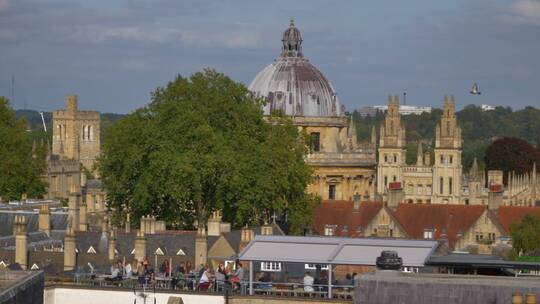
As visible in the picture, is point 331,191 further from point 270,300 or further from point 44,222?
point 270,300

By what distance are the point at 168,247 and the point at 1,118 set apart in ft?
206

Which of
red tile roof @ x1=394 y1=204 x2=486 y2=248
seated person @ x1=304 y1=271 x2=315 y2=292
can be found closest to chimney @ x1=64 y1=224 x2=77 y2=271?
seated person @ x1=304 y1=271 x2=315 y2=292

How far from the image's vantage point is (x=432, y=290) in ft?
129

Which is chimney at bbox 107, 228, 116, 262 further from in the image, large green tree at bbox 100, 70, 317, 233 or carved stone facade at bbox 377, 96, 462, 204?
carved stone facade at bbox 377, 96, 462, 204

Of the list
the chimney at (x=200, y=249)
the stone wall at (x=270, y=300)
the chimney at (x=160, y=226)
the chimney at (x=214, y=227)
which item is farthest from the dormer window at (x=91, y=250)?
the stone wall at (x=270, y=300)

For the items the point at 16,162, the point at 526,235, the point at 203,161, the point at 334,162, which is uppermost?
the point at 334,162

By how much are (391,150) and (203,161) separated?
91.1m

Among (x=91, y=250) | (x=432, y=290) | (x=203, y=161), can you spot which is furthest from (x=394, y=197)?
(x=432, y=290)

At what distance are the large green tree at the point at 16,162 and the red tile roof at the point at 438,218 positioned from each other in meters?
24.8

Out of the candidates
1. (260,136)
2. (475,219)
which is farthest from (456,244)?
(260,136)

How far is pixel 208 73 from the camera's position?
4067 inches

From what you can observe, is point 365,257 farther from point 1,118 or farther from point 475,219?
point 1,118

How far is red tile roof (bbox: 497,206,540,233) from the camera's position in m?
111

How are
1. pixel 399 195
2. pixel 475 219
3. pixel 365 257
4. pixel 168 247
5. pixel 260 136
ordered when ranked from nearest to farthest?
1. pixel 365 257
2. pixel 168 247
3. pixel 260 136
4. pixel 475 219
5. pixel 399 195
